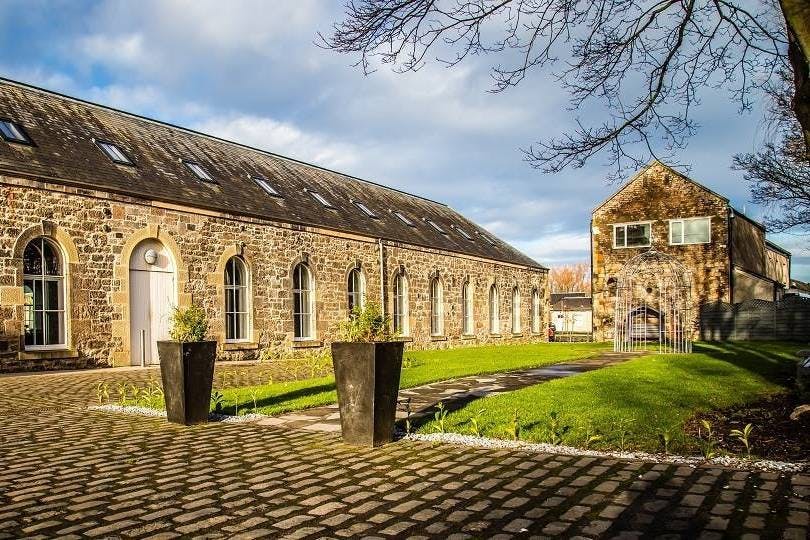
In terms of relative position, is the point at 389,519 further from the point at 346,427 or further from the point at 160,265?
the point at 160,265

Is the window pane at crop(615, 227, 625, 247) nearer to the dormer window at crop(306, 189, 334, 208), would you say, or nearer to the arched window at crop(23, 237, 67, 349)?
the dormer window at crop(306, 189, 334, 208)

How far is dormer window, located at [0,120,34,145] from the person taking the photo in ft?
47.3

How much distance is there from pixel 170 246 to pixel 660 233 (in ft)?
78.4

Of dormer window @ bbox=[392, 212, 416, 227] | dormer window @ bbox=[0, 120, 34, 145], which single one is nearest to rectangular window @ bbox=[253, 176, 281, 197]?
dormer window @ bbox=[0, 120, 34, 145]

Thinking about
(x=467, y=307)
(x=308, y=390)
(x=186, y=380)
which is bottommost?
(x=308, y=390)

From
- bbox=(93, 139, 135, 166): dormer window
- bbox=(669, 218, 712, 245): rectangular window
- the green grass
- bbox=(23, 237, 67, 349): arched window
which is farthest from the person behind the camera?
bbox=(669, 218, 712, 245): rectangular window

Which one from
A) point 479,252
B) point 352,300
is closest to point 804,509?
point 352,300

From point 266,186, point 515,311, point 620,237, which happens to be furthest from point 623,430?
point 515,311

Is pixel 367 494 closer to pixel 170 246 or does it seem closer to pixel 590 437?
pixel 590 437

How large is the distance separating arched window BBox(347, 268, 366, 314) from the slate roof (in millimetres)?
1564

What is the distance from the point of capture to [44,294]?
14055 millimetres

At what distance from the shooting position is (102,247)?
590 inches

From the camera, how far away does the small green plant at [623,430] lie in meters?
5.82

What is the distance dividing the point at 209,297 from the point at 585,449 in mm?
13667
